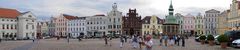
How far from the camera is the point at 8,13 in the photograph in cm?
11438

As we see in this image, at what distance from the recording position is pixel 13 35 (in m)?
115

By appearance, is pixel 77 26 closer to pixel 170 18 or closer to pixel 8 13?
pixel 8 13

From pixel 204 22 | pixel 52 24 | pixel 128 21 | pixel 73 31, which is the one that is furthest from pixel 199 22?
pixel 52 24

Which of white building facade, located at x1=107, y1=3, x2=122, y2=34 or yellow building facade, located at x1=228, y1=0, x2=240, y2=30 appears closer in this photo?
yellow building facade, located at x1=228, y1=0, x2=240, y2=30

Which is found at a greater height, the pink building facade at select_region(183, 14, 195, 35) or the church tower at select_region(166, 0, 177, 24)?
the church tower at select_region(166, 0, 177, 24)

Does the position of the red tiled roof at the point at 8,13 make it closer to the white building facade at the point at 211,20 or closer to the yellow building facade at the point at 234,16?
the yellow building facade at the point at 234,16

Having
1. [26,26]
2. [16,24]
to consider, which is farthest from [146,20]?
[16,24]

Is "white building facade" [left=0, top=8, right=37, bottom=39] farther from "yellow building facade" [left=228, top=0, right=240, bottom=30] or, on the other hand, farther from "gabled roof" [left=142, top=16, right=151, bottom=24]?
"yellow building facade" [left=228, top=0, right=240, bottom=30]

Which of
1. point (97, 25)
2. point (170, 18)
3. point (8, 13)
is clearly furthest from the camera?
point (97, 25)

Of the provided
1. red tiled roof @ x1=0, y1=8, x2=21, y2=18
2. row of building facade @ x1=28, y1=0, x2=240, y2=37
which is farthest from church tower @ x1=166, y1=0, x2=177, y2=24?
red tiled roof @ x1=0, y1=8, x2=21, y2=18

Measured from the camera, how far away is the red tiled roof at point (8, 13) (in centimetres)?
11231

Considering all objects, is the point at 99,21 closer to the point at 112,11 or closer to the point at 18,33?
the point at 112,11

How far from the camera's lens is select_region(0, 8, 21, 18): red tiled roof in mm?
112306

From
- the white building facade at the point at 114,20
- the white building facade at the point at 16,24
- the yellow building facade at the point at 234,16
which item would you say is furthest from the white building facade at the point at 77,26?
the yellow building facade at the point at 234,16
